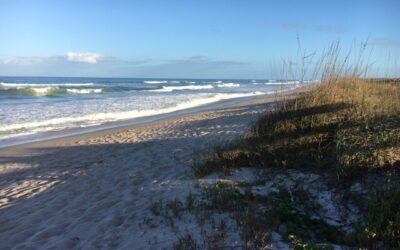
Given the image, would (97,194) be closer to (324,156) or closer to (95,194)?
(95,194)

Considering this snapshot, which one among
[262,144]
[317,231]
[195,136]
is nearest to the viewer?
[317,231]

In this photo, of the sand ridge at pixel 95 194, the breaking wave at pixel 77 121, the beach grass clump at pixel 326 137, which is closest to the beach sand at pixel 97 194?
the sand ridge at pixel 95 194

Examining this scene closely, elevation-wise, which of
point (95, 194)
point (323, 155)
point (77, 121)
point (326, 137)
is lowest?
point (77, 121)

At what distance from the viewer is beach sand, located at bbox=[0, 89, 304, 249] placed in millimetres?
4070

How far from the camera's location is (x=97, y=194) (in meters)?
5.62

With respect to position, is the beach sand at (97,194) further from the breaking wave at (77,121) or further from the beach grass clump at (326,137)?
the breaking wave at (77,121)

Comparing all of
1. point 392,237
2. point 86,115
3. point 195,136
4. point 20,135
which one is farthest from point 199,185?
point 86,115

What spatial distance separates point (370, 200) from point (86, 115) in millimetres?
15950

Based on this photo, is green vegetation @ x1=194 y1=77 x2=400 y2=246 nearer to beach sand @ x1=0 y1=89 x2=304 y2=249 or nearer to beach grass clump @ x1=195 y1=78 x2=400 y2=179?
beach grass clump @ x1=195 y1=78 x2=400 y2=179

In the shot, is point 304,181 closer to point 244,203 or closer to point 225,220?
point 244,203

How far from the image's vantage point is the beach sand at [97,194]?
160 inches

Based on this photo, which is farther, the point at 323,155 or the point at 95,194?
the point at 95,194

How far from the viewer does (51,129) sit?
46.7 feet

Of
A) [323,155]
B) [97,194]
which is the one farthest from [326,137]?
[97,194]
